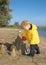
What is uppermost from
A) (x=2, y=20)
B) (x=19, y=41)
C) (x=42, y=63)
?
(x=2, y=20)

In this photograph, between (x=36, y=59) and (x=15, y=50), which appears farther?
(x=15, y=50)

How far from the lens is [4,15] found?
3086cm

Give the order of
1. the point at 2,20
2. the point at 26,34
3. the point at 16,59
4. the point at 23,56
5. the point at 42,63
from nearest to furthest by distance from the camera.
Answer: the point at 42,63
the point at 16,59
the point at 23,56
the point at 26,34
the point at 2,20

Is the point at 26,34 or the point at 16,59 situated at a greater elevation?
the point at 26,34

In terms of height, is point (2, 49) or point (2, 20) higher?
point (2, 20)

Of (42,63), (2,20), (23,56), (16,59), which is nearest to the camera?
(42,63)

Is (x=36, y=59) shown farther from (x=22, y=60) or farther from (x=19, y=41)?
(x=19, y=41)

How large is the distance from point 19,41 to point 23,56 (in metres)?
1.02

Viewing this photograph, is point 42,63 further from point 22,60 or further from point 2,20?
point 2,20

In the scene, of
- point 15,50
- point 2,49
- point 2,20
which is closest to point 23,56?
point 15,50

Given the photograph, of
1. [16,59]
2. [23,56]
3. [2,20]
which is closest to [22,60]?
[16,59]

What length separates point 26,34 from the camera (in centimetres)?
847

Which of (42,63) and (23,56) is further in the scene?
(23,56)

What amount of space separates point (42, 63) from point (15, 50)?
1.53m
